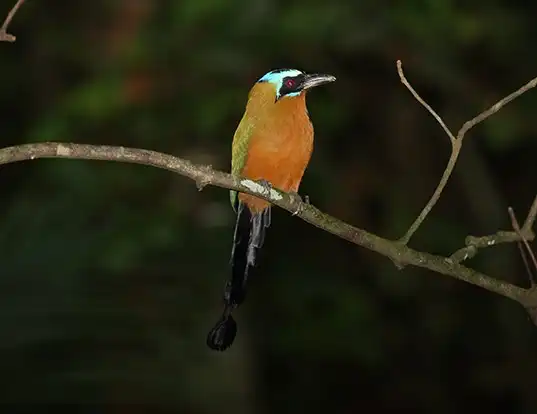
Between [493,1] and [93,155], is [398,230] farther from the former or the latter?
[93,155]

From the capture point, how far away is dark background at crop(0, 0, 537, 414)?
3.49 m

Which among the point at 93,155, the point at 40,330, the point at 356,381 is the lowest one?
the point at 356,381

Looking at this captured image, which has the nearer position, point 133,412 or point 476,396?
point 133,412

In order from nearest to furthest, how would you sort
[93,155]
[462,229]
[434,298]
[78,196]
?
[93,155], [78,196], [462,229], [434,298]

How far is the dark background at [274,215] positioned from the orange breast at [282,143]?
1402mm

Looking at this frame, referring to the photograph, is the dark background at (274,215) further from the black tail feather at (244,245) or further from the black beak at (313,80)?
the black beak at (313,80)

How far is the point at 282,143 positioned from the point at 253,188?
47 cm

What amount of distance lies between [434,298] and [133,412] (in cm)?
266

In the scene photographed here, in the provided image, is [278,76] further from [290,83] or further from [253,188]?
[253,188]

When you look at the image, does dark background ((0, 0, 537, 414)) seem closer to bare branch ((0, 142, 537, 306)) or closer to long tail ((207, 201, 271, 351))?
long tail ((207, 201, 271, 351))

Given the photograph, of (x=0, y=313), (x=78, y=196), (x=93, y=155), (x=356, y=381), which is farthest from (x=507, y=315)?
(x=93, y=155)

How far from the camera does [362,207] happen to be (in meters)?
5.40

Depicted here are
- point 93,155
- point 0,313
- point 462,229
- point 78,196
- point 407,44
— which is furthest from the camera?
point 462,229

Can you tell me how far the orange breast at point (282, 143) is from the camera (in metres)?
2.21
